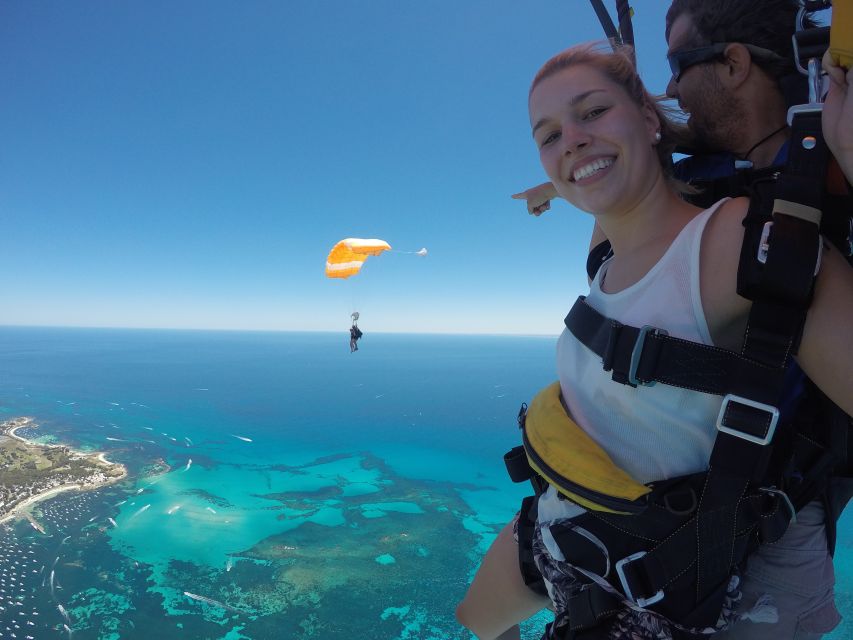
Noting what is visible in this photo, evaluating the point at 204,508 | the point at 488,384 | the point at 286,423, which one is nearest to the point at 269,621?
the point at 204,508

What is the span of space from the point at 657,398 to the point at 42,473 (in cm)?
5202

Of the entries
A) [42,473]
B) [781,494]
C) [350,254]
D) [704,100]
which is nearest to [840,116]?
[704,100]

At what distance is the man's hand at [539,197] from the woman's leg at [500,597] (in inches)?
94.1

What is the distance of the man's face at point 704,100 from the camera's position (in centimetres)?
208

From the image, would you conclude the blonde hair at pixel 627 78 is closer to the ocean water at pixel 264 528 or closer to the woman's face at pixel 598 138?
the woman's face at pixel 598 138

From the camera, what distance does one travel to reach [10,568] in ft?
80.6

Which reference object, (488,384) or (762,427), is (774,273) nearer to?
(762,427)

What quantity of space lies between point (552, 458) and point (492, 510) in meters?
36.9

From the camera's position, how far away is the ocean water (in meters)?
22.8

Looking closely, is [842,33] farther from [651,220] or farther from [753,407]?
[753,407]

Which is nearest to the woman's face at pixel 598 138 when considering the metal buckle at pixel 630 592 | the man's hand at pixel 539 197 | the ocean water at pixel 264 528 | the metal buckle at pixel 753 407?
the metal buckle at pixel 753 407

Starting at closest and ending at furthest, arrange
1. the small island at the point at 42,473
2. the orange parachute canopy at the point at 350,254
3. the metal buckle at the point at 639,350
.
A: 1. the metal buckle at the point at 639,350
2. the orange parachute canopy at the point at 350,254
3. the small island at the point at 42,473

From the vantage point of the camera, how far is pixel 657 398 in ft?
5.27

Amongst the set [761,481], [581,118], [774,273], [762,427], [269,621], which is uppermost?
[581,118]
